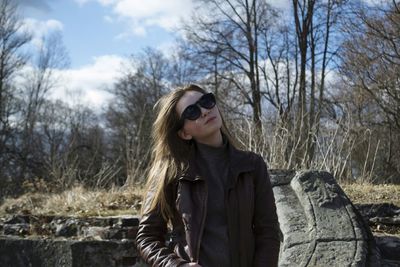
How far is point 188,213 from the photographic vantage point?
86.2 inches

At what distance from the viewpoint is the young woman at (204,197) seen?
2.17 meters

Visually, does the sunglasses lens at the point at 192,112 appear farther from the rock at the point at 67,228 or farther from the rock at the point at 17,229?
the rock at the point at 17,229

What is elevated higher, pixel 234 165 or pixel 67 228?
pixel 234 165

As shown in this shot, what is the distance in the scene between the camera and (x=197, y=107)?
7.70 ft

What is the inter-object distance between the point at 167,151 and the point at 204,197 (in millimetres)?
328

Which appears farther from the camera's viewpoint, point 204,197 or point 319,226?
point 319,226

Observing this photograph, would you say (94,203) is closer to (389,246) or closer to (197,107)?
(389,246)

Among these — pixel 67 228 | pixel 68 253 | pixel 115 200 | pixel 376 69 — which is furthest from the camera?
pixel 376 69

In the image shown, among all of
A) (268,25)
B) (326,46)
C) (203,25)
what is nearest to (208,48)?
(203,25)

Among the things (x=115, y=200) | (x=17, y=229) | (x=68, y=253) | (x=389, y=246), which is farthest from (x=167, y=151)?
(x=115, y=200)

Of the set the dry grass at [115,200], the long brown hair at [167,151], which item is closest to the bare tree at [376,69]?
the dry grass at [115,200]

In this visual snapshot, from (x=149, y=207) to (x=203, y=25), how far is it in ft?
72.5

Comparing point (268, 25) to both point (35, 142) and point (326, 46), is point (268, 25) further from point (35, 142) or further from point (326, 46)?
point (35, 142)

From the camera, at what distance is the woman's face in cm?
233
